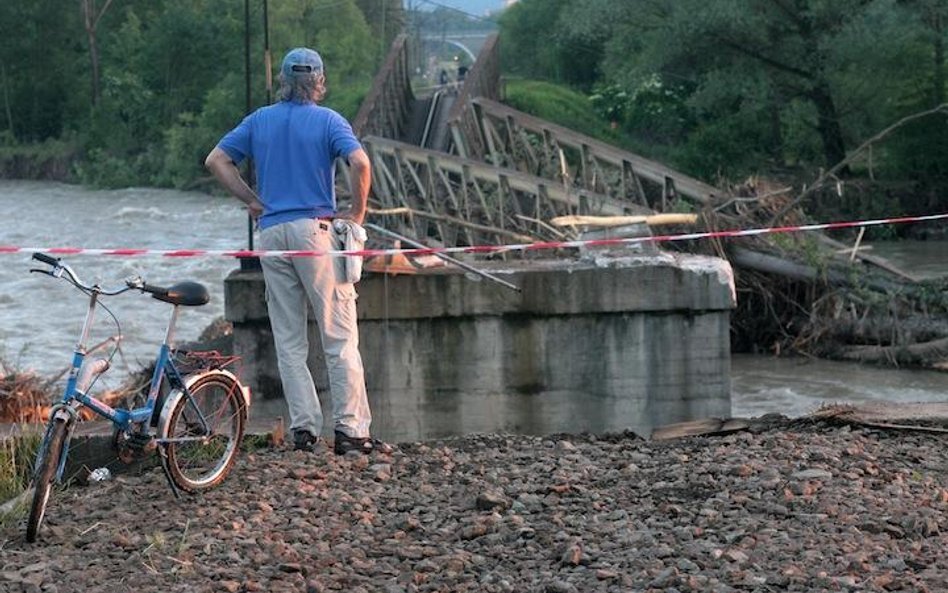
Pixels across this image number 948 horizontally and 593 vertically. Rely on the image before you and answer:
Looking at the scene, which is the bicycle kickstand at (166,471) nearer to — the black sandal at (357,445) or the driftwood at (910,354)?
the black sandal at (357,445)

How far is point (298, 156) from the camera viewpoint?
7.77 metres

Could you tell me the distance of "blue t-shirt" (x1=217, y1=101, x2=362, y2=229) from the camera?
25.5 feet

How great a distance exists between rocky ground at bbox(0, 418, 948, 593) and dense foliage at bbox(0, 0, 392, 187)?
186 ft

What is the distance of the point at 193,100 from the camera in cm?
7300

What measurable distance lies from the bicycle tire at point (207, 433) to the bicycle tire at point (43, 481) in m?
0.54

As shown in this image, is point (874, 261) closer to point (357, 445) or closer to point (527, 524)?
point (357, 445)

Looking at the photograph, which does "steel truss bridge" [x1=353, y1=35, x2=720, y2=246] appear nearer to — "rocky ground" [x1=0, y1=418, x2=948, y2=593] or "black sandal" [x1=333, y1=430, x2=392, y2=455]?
"black sandal" [x1=333, y1=430, x2=392, y2=455]

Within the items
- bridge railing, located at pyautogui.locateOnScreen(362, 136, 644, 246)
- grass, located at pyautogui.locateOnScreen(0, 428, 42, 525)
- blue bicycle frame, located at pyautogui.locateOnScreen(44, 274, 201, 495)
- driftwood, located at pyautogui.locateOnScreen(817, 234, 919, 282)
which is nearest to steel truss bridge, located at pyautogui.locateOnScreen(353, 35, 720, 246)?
bridge railing, located at pyautogui.locateOnScreen(362, 136, 644, 246)

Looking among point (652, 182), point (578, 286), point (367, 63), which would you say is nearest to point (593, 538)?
point (578, 286)

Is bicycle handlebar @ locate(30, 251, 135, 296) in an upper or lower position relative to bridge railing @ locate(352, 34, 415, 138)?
lower

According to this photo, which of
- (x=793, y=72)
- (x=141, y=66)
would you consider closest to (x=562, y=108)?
(x=793, y=72)

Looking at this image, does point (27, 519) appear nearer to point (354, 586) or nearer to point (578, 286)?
point (354, 586)

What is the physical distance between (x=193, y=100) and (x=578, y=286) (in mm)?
63034

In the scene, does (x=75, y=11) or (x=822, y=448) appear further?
(x=75, y=11)
